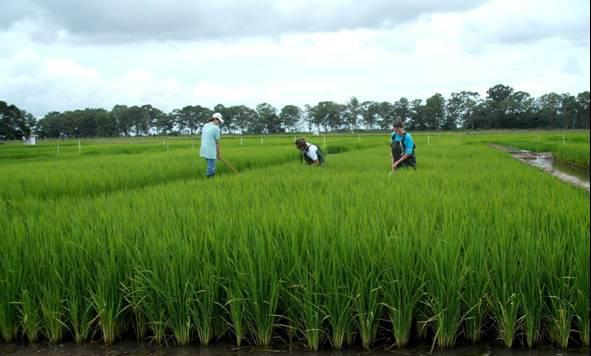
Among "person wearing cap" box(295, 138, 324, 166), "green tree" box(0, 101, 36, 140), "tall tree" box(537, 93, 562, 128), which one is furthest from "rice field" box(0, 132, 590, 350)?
"tall tree" box(537, 93, 562, 128)

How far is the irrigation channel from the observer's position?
106 inches

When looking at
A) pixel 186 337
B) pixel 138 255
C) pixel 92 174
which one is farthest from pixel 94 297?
pixel 92 174

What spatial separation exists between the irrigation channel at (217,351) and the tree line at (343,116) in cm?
5636

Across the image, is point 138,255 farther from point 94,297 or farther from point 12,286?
point 12,286

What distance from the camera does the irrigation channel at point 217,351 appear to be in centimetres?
269

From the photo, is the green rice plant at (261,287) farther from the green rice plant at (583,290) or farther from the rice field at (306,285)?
the green rice plant at (583,290)

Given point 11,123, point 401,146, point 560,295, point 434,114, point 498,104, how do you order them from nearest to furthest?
1. point 560,295
2. point 401,146
3. point 11,123
4. point 498,104
5. point 434,114

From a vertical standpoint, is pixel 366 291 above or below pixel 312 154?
below

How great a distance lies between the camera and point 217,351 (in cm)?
283

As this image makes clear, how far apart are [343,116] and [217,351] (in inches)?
3664

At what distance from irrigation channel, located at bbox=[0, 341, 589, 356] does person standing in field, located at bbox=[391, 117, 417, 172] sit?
5.17 meters

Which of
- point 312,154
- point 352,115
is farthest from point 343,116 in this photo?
point 312,154

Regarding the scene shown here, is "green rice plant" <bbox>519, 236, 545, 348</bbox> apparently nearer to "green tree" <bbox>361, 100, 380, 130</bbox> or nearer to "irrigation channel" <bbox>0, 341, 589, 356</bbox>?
"irrigation channel" <bbox>0, 341, 589, 356</bbox>

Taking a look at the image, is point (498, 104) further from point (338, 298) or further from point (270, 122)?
point (338, 298)
